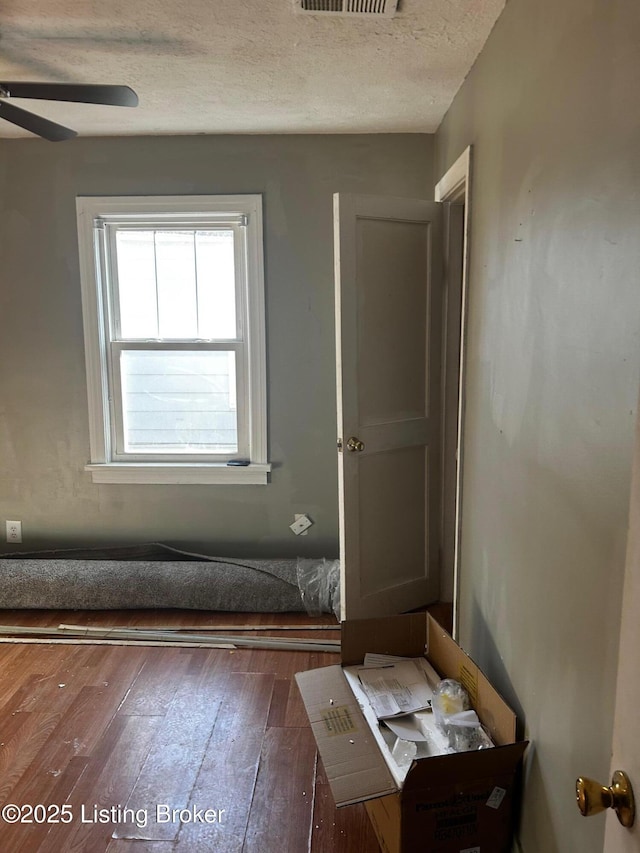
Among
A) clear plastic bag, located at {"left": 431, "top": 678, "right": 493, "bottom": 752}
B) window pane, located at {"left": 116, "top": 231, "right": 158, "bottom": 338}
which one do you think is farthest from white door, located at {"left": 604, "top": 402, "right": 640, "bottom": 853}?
window pane, located at {"left": 116, "top": 231, "right": 158, "bottom": 338}

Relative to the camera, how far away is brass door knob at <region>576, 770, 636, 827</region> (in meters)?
0.71

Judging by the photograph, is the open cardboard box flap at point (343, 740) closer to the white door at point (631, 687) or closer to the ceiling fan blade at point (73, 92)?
the white door at point (631, 687)

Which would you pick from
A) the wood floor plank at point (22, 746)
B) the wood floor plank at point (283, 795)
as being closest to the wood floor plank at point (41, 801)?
the wood floor plank at point (22, 746)

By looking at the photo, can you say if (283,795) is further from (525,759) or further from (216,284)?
(216,284)

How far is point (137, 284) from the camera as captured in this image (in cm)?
340

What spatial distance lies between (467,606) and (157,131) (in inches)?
109

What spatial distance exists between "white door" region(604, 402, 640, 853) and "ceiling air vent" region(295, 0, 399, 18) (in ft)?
5.70

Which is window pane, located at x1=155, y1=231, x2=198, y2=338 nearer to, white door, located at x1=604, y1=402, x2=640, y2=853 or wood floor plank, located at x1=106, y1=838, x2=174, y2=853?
wood floor plank, located at x1=106, y1=838, x2=174, y2=853

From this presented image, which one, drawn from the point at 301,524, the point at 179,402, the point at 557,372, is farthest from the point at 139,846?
the point at 179,402

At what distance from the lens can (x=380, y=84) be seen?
2516 mm

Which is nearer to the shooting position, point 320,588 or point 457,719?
point 457,719

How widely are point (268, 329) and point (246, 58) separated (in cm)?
138

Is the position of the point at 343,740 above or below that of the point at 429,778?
below

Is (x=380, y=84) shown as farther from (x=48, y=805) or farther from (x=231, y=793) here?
(x=48, y=805)
